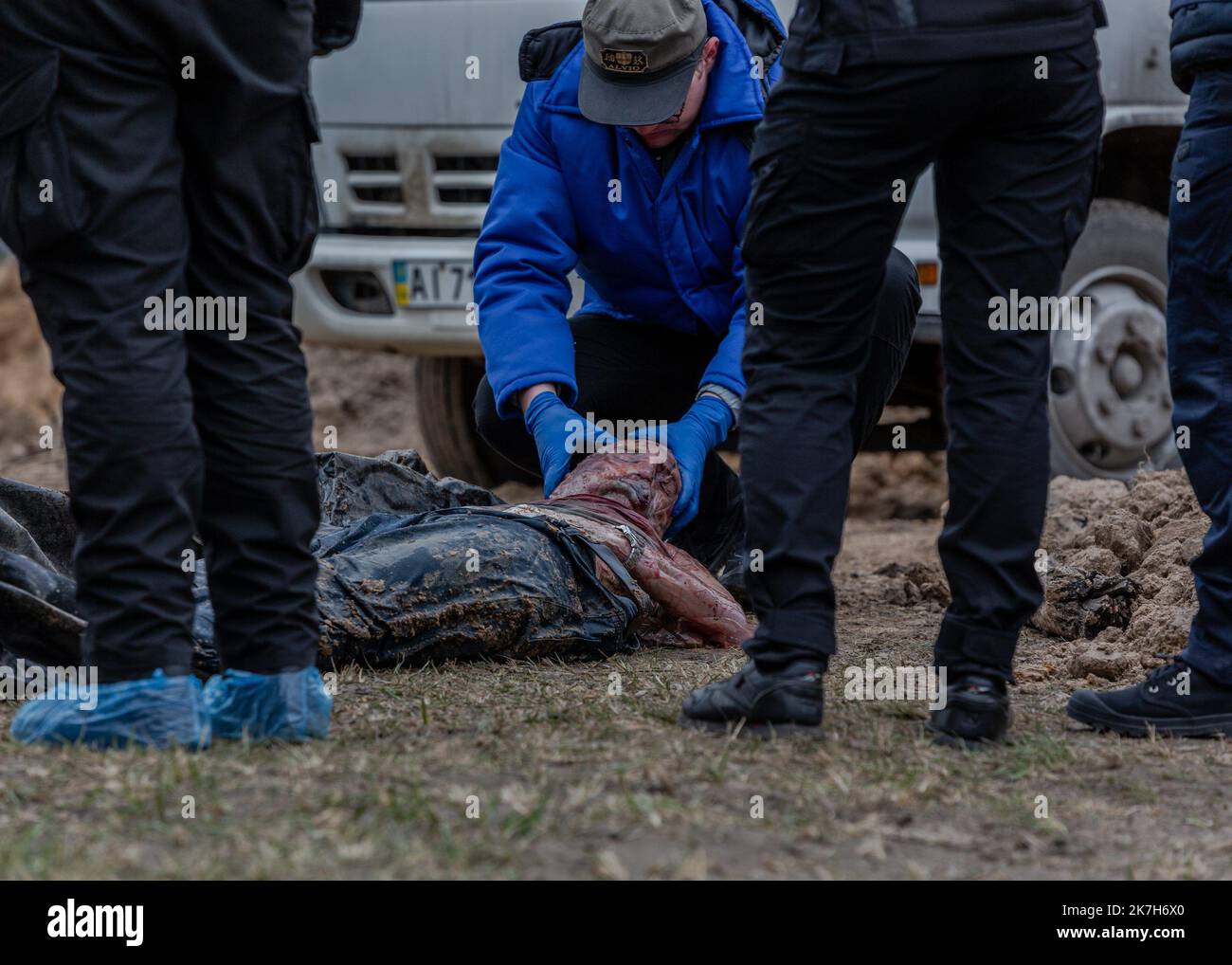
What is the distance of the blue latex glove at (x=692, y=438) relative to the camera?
12.2ft

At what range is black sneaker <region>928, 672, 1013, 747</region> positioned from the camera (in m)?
2.54

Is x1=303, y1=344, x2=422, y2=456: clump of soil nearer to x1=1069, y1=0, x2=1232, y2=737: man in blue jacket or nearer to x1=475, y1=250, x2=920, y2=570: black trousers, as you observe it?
x1=475, y1=250, x2=920, y2=570: black trousers

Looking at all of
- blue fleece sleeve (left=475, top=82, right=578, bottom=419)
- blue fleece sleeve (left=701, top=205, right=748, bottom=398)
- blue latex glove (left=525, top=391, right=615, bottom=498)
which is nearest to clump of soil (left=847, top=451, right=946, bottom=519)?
blue fleece sleeve (left=701, top=205, right=748, bottom=398)

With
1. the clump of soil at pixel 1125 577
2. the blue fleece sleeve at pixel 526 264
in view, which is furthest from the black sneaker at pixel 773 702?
the blue fleece sleeve at pixel 526 264

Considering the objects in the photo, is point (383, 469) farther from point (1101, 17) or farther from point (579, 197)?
point (1101, 17)

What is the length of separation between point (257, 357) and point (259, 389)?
47 mm

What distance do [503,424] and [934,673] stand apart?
1.77 meters

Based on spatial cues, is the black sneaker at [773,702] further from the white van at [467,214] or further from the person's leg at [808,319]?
the white van at [467,214]

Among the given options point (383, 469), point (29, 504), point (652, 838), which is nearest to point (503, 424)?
point (383, 469)

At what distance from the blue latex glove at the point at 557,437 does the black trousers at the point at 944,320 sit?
1215 mm

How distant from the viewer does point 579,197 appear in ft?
12.9

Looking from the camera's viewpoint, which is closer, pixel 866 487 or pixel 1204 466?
pixel 1204 466
